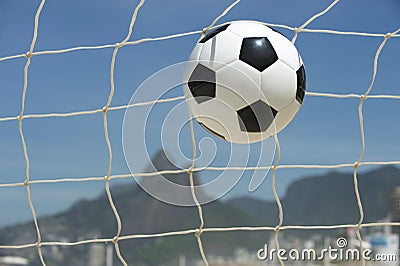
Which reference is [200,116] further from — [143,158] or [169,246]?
[169,246]

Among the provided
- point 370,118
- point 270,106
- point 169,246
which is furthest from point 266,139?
point 169,246

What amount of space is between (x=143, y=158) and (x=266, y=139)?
0.42 meters

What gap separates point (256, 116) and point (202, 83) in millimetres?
171

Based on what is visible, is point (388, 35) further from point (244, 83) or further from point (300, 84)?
point (244, 83)

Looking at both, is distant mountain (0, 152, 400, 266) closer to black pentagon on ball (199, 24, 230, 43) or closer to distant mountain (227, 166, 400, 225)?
distant mountain (227, 166, 400, 225)

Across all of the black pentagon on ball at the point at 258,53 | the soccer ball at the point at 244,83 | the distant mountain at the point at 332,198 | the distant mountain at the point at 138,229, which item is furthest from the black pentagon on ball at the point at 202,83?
the distant mountain at the point at 332,198

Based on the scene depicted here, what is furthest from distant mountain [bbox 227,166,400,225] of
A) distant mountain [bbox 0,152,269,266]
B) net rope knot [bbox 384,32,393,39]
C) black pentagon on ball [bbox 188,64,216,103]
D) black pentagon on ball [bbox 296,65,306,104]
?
black pentagon on ball [bbox 188,64,216,103]

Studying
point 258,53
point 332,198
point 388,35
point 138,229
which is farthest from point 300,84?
point 332,198

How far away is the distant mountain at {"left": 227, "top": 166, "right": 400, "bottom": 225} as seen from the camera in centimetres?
8362

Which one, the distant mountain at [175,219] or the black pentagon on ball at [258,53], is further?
the distant mountain at [175,219]

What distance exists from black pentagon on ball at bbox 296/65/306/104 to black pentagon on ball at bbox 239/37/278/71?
0.29 feet

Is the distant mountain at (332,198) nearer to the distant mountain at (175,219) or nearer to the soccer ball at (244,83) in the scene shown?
the distant mountain at (175,219)

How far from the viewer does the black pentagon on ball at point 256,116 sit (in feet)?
5.99

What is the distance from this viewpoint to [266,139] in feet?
6.33
